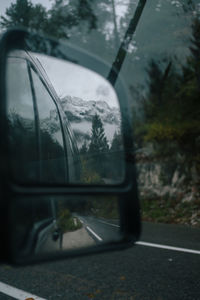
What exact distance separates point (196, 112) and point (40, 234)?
31.3 ft

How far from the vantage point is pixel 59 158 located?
1211 mm

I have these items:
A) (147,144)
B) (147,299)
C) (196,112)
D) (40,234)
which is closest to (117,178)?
(40,234)

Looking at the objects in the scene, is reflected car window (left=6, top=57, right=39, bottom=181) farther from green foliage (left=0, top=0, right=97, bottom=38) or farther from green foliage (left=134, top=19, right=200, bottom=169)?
green foliage (left=134, top=19, right=200, bottom=169)

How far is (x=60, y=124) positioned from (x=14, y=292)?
270cm

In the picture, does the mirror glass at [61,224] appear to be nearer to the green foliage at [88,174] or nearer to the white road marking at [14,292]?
the green foliage at [88,174]

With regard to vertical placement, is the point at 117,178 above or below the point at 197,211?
above

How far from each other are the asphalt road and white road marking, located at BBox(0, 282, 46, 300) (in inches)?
2.4

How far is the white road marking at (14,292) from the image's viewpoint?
3.29 m

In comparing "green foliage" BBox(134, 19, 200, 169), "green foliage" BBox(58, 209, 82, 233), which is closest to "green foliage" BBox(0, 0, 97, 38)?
"green foliage" BBox(58, 209, 82, 233)

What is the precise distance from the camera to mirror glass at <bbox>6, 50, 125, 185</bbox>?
953 millimetres

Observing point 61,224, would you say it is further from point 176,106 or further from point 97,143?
point 176,106

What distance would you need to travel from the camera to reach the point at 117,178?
43.1 inches

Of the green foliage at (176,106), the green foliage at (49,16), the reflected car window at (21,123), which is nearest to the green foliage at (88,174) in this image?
the reflected car window at (21,123)

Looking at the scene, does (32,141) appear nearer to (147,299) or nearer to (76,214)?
(76,214)
